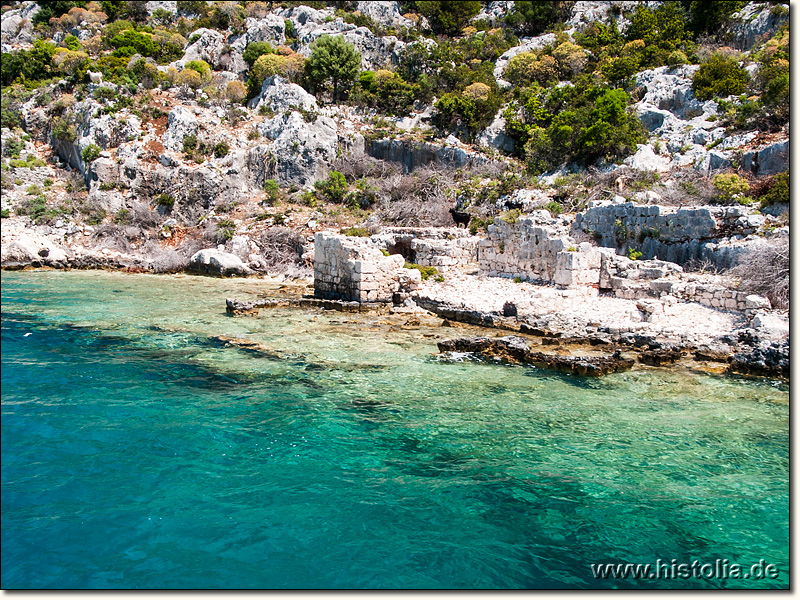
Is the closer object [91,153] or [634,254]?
[634,254]

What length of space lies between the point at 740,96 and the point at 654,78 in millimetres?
5314

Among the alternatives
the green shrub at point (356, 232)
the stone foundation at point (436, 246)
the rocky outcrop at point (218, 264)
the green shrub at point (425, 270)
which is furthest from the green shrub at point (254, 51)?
the green shrub at point (425, 270)

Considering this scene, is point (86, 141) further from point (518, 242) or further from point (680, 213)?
point (680, 213)

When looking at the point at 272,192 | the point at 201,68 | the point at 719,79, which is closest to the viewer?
the point at 719,79

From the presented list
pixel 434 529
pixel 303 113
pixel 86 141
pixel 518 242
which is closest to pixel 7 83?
pixel 86 141

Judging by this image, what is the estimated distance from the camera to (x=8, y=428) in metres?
5.91

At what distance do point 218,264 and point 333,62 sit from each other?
67.2 ft

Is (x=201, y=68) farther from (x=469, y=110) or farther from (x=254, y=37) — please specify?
(x=469, y=110)

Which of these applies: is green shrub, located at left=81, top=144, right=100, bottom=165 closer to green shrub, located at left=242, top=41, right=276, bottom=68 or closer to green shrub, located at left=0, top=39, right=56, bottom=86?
green shrub, located at left=0, top=39, right=56, bottom=86

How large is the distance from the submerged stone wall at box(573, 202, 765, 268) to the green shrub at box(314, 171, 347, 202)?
1336 centimetres

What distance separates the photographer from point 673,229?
15.4 m

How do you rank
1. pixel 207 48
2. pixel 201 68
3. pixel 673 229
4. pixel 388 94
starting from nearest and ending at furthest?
1. pixel 673 229
2. pixel 388 94
3. pixel 201 68
4. pixel 207 48

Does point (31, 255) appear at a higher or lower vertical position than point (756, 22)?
lower

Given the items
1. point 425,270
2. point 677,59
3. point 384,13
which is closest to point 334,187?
point 425,270
